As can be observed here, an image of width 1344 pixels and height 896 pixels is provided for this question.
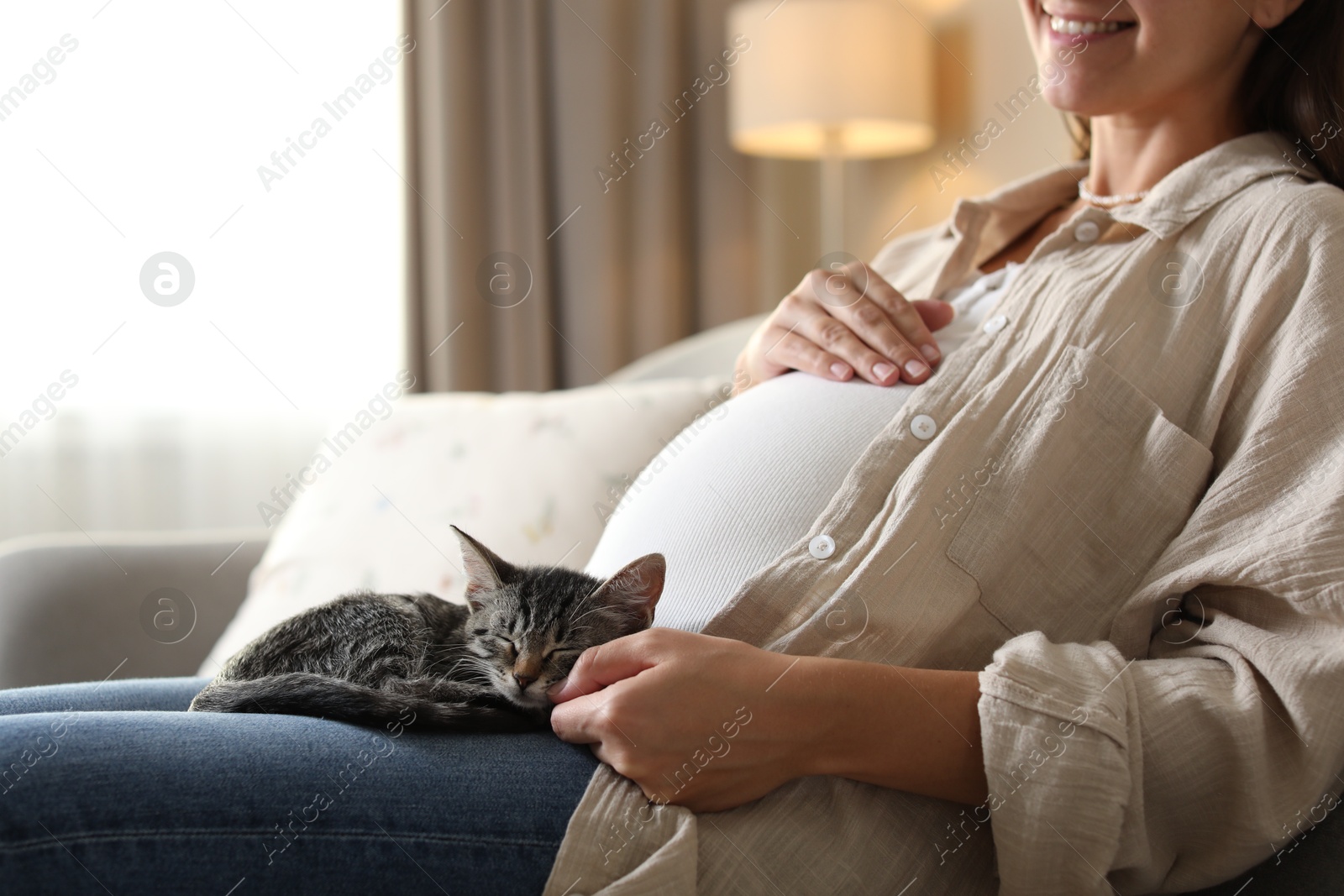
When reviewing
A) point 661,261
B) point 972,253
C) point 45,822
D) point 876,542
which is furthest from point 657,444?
point 661,261

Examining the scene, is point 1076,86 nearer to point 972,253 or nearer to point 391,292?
point 972,253

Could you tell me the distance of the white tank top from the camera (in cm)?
81

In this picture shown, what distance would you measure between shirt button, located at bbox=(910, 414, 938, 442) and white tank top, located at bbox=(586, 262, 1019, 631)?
1.7 inches

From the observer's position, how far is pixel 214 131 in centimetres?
223

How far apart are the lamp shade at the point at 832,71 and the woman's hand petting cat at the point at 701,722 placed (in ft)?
5.60

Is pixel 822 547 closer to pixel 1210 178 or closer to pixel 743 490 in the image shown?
pixel 743 490

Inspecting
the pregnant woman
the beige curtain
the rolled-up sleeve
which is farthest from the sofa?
the beige curtain

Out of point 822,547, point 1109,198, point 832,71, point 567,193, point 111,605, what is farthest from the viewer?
point 567,193

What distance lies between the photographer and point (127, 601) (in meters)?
1.29

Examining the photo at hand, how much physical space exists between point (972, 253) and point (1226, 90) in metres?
0.29

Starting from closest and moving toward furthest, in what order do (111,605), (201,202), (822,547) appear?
(822,547), (111,605), (201,202)

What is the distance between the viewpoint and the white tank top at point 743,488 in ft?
2.65

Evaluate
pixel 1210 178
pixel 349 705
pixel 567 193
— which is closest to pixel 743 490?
pixel 349 705

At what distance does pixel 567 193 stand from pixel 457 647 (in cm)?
191
